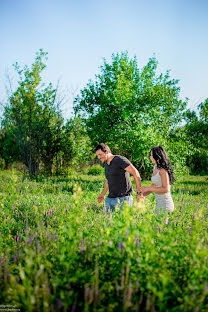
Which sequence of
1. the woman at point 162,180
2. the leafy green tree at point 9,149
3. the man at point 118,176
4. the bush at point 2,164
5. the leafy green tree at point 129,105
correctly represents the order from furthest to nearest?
the bush at point 2,164 → the leafy green tree at point 9,149 → the leafy green tree at point 129,105 → the man at point 118,176 → the woman at point 162,180

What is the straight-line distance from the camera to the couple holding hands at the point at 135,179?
3918mm

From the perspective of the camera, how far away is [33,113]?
1448 centimetres

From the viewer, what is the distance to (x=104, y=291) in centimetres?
202

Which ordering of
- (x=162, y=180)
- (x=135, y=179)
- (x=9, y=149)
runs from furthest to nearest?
1. (x=9, y=149)
2. (x=135, y=179)
3. (x=162, y=180)

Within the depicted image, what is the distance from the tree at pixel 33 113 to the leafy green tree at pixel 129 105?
2.89 metres

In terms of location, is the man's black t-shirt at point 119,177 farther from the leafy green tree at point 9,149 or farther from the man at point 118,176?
the leafy green tree at point 9,149

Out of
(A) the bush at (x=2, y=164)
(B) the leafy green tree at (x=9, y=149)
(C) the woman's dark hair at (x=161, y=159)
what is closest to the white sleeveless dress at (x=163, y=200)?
(C) the woman's dark hair at (x=161, y=159)

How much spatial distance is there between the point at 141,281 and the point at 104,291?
1.20ft

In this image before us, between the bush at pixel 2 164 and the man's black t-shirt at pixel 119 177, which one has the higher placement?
the bush at pixel 2 164

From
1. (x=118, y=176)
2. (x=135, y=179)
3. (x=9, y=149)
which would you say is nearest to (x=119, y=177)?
(x=118, y=176)

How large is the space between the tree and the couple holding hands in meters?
11.1

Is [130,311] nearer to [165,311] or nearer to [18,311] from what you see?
[165,311]

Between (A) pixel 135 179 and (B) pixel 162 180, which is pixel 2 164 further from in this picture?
(B) pixel 162 180

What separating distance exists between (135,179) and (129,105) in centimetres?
806
